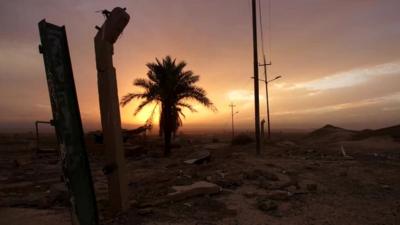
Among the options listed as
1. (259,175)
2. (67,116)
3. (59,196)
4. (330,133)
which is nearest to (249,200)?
(259,175)

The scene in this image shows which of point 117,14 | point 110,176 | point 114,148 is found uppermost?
point 117,14

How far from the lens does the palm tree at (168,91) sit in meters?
21.8

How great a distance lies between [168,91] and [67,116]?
1729cm

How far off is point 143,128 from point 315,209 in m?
17.9

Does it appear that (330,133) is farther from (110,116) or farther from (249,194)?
(110,116)

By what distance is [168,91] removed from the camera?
21625 millimetres

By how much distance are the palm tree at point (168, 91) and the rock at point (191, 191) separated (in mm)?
13725

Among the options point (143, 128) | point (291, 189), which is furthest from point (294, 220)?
point (143, 128)

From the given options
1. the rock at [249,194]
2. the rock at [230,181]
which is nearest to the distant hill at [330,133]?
the rock at [230,181]

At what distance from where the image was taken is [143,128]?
23.8 m

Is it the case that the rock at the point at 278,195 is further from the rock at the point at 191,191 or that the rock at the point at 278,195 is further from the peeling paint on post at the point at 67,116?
the peeling paint on post at the point at 67,116

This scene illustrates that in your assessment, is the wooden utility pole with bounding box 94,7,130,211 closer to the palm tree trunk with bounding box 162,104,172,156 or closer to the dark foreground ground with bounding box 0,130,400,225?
the dark foreground ground with bounding box 0,130,400,225

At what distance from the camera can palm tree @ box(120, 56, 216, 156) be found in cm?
2178

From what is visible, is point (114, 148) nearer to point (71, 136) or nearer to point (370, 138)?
point (71, 136)
